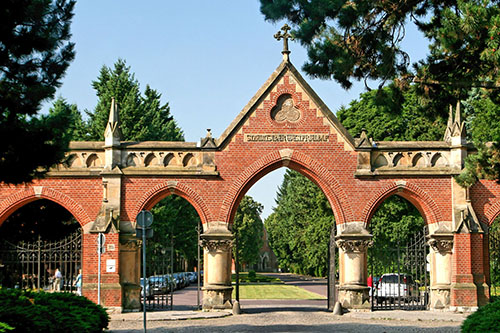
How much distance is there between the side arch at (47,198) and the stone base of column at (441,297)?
11.7m

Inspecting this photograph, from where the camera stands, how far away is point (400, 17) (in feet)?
47.2

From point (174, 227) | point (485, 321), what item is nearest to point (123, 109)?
point (174, 227)

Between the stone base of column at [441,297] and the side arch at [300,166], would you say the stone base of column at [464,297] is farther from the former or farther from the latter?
the side arch at [300,166]

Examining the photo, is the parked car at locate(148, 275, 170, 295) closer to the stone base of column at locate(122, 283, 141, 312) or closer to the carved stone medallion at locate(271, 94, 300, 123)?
the stone base of column at locate(122, 283, 141, 312)

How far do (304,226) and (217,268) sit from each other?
4217cm

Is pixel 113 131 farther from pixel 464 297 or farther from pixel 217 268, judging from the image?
pixel 464 297

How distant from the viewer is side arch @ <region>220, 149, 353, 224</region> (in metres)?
23.2

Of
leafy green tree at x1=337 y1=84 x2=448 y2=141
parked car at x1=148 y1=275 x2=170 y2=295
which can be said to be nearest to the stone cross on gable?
parked car at x1=148 y1=275 x2=170 y2=295

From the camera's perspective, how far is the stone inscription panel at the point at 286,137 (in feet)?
77.2

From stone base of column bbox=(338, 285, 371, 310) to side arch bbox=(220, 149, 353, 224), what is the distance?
7.40ft

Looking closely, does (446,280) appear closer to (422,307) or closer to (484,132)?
(422,307)

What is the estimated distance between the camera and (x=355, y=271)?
75.0 feet

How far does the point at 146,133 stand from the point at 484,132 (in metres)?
18.0

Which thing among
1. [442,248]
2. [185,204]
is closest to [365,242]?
[442,248]
